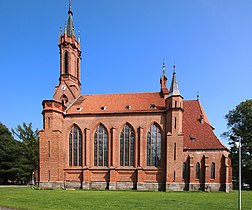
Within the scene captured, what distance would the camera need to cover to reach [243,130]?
169 ft

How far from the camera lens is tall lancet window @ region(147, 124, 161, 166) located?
44.6 meters

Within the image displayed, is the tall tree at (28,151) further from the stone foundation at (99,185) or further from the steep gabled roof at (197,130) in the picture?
the steep gabled roof at (197,130)

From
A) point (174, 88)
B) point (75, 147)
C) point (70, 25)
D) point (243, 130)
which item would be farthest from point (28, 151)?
point (243, 130)

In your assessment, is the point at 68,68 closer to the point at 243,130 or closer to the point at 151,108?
the point at 151,108

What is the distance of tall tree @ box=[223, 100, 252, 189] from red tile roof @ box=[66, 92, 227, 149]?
702 cm

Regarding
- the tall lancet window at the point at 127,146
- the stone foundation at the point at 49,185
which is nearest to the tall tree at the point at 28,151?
the stone foundation at the point at 49,185

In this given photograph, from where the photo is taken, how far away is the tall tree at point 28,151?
6220 cm

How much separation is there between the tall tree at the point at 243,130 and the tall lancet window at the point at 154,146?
13992 mm

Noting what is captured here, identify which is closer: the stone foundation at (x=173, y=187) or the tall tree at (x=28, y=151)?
the stone foundation at (x=173, y=187)

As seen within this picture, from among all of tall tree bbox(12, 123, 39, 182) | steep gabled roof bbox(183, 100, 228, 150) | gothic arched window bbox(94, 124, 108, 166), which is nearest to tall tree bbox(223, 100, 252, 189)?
steep gabled roof bbox(183, 100, 228, 150)

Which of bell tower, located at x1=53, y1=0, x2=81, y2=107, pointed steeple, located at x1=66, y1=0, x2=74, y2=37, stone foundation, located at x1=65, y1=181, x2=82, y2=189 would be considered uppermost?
pointed steeple, located at x1=66, y1=0, x2=74, y2=37

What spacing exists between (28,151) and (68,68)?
76.7 ft

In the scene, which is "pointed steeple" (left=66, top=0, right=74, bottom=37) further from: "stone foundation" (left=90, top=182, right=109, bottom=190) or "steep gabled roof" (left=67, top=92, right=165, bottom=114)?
"stone foundation" (left=90, top=182, right=109, bottom=190)

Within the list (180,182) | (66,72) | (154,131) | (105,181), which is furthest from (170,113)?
(66,72)
